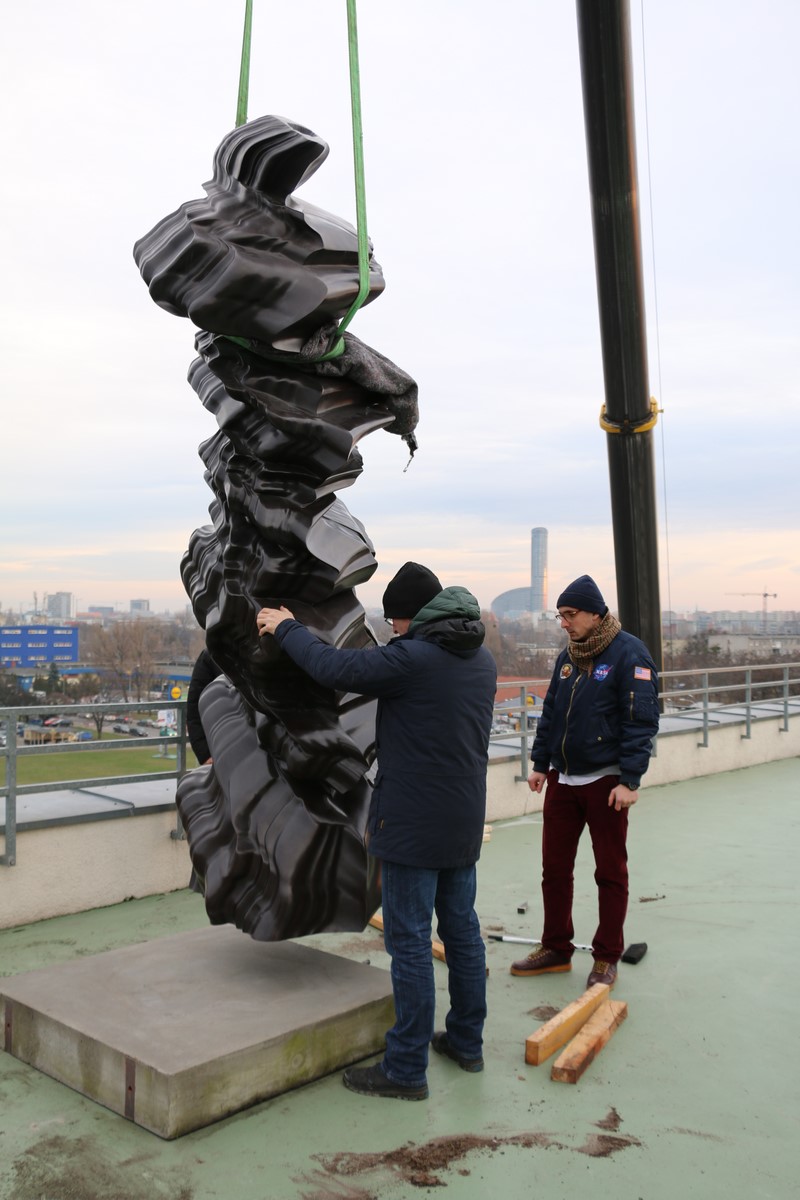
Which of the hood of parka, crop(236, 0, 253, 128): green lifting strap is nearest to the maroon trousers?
the hood of parka

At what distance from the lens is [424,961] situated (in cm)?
328

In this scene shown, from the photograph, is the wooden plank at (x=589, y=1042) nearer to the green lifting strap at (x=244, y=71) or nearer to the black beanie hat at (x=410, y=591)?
the black beanie hat at (x=410, y=591)

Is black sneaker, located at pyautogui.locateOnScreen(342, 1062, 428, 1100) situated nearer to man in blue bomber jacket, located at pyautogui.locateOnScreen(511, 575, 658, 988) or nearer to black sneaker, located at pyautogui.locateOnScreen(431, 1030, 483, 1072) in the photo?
black sneaker, located at pyautogui.locateOnScreen(431, 1030, 483, 1072)

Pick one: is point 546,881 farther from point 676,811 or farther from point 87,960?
point 676,811

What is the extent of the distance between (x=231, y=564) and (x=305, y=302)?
1056 mm

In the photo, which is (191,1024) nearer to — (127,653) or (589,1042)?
(589,1042)

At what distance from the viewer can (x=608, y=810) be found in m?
4.38

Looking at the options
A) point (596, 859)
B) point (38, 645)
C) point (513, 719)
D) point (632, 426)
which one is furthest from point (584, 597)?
point (38, 645)

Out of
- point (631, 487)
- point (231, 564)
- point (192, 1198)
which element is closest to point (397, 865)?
point (192, 1198)

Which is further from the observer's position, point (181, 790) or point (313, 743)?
point (181, 790)

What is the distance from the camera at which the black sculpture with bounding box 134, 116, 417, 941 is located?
357cm

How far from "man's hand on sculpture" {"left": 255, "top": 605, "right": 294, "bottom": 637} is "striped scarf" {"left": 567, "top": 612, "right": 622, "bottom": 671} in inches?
57.9

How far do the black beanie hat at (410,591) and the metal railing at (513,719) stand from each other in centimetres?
232

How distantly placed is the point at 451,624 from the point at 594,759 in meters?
1.37
